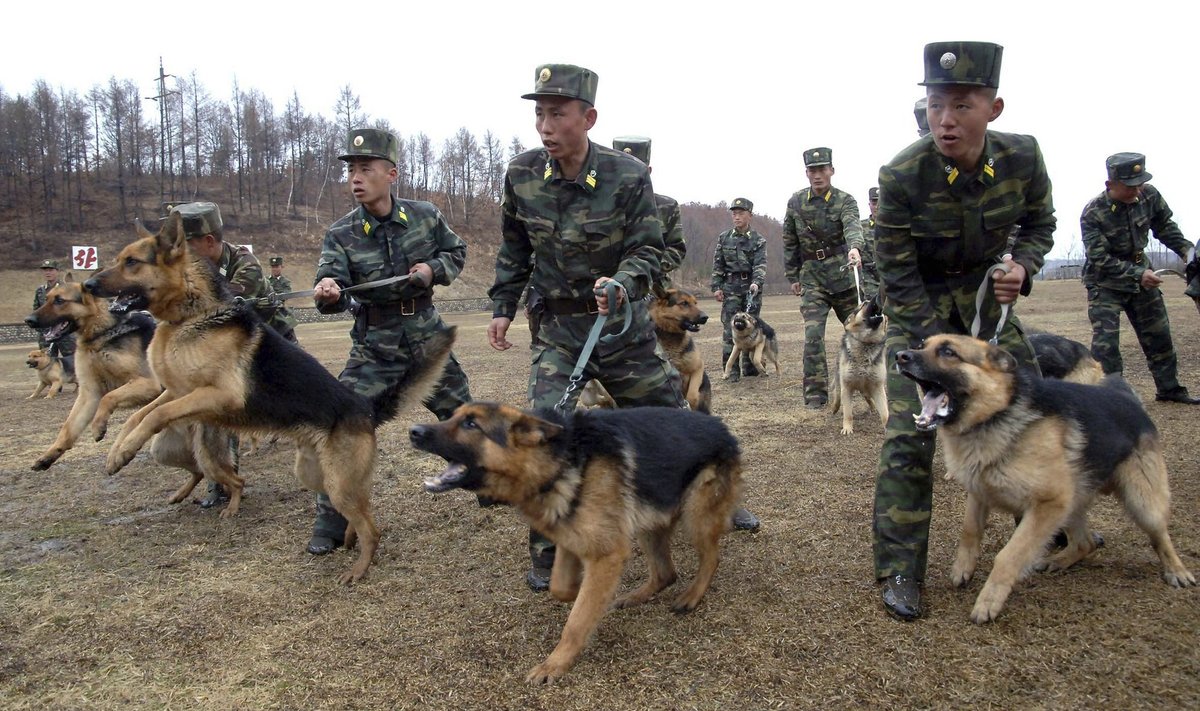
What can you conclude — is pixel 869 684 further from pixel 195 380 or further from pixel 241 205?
pixel 241 205

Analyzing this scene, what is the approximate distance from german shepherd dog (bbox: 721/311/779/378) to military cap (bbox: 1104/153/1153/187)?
5.36 meters

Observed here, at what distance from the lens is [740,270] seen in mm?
13047

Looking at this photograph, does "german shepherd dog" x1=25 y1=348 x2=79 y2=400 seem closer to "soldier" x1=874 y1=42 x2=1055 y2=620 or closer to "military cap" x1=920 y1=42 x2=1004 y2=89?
"soldier" x1=874 y1=42 x2=1055 y2=620

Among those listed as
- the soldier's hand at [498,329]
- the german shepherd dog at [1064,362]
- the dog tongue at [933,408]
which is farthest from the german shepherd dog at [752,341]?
the dog tongue at [933,408]

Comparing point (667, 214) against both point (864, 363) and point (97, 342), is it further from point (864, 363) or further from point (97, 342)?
point (97, 342)

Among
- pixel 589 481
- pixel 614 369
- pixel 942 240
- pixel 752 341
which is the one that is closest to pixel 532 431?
pixel 589 481

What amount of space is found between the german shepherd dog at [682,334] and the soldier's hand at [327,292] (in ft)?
13.5

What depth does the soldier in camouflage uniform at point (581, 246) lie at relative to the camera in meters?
4.33

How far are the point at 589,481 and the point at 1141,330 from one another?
8.26 m

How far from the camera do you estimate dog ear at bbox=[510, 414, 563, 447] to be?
3.43 m

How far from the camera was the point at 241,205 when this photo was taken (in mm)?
65625

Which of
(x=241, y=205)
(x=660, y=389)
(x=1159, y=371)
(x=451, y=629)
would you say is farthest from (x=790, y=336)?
(x=241, y=205)

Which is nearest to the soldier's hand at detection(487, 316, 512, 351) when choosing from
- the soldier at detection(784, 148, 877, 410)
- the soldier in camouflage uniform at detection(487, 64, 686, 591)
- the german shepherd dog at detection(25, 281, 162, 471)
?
the soldier in camouflage uniform at detection(487, 64, 686, 591)

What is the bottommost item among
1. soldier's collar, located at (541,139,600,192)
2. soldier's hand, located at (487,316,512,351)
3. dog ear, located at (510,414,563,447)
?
dog ear, located at (510,414,563,447)
